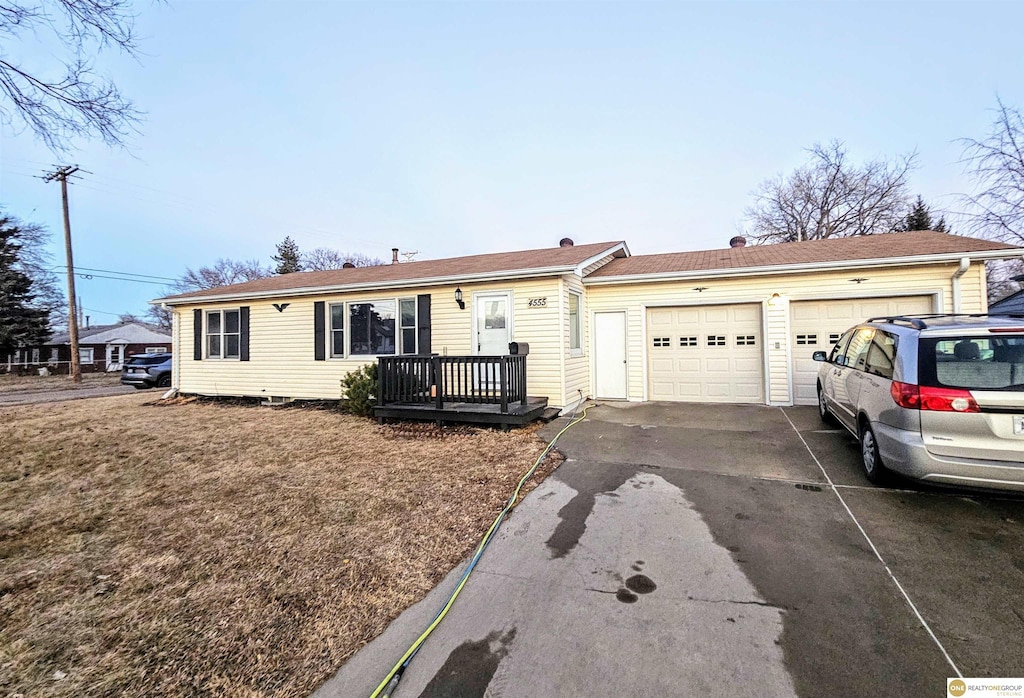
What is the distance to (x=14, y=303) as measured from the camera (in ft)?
77.4

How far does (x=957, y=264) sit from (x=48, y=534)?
12201mm

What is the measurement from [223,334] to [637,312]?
10.6 metres

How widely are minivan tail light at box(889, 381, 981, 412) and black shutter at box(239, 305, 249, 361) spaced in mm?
12234

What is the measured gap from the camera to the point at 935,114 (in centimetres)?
1161

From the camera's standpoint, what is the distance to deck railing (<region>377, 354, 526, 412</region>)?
260 inches

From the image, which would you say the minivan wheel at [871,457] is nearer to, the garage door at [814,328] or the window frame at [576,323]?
the garage door at [814,328]

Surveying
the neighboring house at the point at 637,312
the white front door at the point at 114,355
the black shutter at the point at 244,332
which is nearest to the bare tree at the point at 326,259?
the white front door at the point at 114,355

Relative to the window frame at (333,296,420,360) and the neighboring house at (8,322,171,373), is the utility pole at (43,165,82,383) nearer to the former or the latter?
the neighboring house at (8,322,171,373)

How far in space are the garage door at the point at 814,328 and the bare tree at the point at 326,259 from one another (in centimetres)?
3610

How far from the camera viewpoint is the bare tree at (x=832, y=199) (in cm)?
1997

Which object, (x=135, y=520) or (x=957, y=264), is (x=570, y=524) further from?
(x=957, y=264)

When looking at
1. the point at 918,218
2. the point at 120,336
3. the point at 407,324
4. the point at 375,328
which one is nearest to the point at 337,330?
the point at 375,328

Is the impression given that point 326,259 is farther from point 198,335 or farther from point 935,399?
point 935,399

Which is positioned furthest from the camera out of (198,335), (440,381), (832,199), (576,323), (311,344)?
(832,199)
